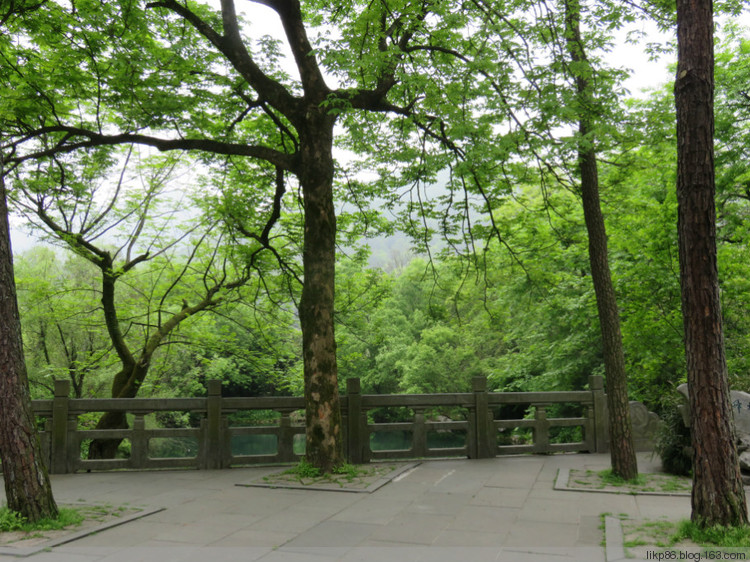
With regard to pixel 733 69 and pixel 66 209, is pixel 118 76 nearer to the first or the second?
pixel 66 209

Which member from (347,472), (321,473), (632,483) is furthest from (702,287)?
(321,473)

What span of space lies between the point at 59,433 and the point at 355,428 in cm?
473

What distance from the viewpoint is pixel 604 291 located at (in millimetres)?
8445

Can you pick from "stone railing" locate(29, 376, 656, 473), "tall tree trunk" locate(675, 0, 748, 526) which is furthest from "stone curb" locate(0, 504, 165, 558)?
"tall tree trunk" locate(675, 0, 748, 526)

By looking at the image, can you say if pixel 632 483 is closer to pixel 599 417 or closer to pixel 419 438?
pixel 599 417

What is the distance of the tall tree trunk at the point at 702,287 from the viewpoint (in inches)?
196

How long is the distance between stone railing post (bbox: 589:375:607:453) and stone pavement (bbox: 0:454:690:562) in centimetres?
188

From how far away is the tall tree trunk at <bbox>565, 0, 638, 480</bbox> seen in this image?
26.6 feet

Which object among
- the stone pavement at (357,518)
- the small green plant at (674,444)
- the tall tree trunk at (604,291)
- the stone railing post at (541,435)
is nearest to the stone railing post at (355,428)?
the stone pavement at (357,518)

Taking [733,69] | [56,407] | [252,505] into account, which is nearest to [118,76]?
[56,407]

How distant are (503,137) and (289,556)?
5057 mm

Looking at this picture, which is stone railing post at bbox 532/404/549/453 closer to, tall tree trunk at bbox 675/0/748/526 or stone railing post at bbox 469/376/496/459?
stone railing post at bbox 469/376/496/459

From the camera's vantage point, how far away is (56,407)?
31.5ft

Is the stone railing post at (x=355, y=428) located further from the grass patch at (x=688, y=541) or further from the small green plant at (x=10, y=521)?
the grass patch at (x=688, y=541)
